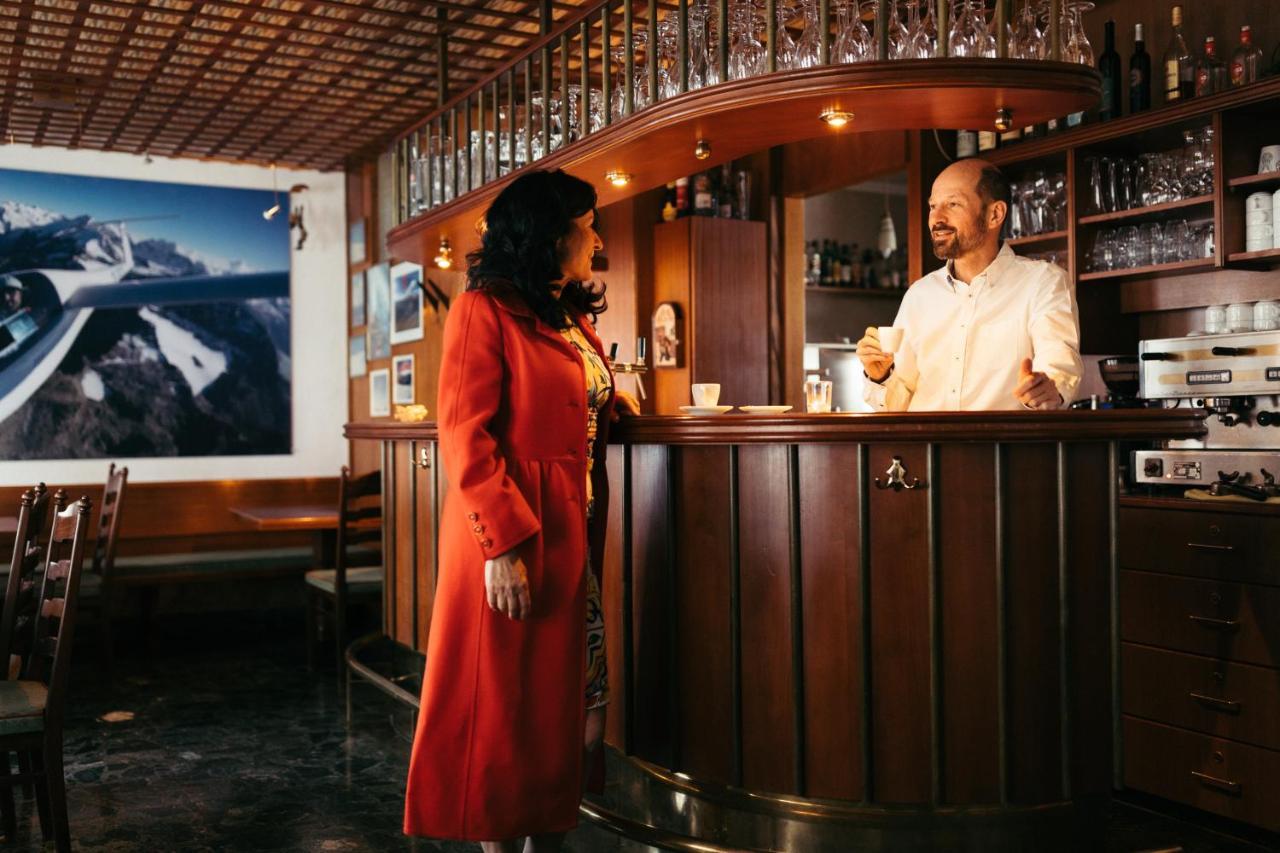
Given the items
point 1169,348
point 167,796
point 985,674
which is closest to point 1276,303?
point 1169,348

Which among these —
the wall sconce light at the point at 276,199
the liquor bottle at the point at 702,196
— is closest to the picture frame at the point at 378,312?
the wall sconce light at the point at 276,199

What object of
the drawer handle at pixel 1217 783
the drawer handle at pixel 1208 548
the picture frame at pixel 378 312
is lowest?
the drawer handle at pixel 1217 783

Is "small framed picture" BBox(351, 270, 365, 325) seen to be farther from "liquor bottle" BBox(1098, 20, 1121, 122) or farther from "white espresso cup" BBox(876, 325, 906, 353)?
"white espresso cup" BBox(876, 325, 906, 353)

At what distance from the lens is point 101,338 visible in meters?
7.76

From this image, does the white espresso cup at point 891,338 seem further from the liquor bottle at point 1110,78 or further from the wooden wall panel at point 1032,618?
the liquor bottle at point 1110,78

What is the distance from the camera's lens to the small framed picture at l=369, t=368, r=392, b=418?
7.99m

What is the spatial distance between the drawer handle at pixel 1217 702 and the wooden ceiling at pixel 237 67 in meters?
3.89

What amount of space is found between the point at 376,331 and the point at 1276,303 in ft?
19.0

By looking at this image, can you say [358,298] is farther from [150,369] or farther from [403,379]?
[150,369]

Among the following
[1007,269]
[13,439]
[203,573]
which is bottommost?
[203,573]

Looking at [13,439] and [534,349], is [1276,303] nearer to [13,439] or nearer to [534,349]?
[534,349]

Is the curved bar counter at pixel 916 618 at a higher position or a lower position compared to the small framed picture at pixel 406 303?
lower

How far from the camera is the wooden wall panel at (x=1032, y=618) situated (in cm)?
272

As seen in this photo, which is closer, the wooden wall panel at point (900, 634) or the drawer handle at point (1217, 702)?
the wooden wall panel at point (900, 634)
